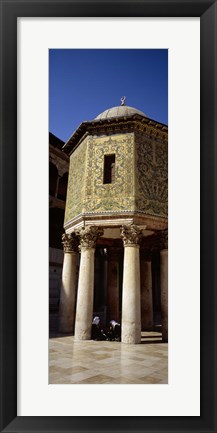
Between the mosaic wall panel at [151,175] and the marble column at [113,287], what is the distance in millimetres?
4215

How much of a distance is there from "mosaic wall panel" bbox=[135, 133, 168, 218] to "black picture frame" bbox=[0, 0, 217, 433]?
598cm

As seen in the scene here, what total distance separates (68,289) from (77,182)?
3.91 meters

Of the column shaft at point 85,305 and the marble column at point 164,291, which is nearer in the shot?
the column shaft at point 85,305

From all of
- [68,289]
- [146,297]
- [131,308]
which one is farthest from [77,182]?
[146,297]

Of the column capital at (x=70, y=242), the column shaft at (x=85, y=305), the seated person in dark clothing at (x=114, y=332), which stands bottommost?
the seated person in dark clothing at (x=114, y=332)

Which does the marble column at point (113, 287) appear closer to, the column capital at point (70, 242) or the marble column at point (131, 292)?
the column capital at point (70, 242)

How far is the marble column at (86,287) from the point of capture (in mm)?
9594

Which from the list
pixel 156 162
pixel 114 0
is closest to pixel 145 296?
pixel 156 162

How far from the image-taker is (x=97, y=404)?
365 cm

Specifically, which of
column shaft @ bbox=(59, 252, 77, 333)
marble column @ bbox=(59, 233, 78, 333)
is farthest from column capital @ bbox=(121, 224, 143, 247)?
column shaft @ bbox=(59, 252, 77, 333)

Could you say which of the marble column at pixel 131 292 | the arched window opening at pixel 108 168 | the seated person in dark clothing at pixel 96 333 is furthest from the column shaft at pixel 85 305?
the arched window opening at pixel 108 168

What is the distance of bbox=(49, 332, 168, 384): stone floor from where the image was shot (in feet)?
18.4
